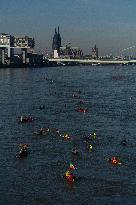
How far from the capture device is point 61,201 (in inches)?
1603

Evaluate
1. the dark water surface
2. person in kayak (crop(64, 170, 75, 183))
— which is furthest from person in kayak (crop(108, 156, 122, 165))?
person in kayak (crop(64, 170, 75, 183))

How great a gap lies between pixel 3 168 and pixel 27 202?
9356 millimetres

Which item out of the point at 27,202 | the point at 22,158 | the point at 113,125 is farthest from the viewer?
the point at 113,125

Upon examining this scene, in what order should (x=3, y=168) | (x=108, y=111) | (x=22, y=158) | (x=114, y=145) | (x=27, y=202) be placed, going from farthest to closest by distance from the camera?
(x=108, y=111), (x=114, y=145), (x=22, y=158), (x=3, y=168), (x=27, y=202)

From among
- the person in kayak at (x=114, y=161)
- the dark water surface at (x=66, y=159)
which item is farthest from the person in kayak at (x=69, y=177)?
the person in kayak at (x=114, y=161)

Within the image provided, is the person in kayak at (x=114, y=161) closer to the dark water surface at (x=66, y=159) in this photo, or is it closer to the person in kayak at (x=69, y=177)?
the dark water surface at (x=66, y=159)

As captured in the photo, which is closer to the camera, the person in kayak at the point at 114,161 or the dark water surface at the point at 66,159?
the dark water surface at the point at 66,159

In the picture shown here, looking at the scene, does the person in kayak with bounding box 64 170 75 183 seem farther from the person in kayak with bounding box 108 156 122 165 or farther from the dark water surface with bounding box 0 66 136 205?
the person in kayak with bounding box 108 156 122 165

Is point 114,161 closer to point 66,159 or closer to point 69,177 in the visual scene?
point 66,159

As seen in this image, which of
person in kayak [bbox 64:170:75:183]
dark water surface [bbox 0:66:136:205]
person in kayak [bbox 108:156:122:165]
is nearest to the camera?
dark water surface [bbox 0:66:136:205]

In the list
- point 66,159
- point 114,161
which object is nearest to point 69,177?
point 114,161

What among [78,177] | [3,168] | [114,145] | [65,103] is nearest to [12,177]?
[3,168]

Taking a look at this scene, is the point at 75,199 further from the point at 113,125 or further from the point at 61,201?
the point at 113,125

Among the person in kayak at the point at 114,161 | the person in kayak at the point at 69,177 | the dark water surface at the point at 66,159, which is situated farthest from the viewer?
the person in kayak at the point at 114,161
